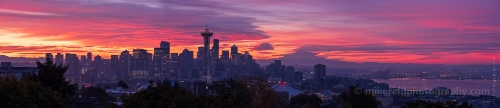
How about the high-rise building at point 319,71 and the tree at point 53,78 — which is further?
the high-rise building at point 319,71

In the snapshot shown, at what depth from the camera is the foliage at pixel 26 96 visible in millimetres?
20172

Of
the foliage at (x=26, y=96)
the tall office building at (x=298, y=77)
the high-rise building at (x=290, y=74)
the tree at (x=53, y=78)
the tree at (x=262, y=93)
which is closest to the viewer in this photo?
the foliage at (x=26, y=96)

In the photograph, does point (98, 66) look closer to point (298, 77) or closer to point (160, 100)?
point (298, 77)

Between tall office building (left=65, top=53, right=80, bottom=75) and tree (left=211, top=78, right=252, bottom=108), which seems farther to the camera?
tall office building (left=65, top=53, right=80, bottom=75)

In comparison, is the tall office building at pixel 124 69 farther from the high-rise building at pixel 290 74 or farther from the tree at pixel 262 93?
the tree at pixel 262 93

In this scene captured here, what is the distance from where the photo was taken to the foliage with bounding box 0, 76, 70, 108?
20.2 meters

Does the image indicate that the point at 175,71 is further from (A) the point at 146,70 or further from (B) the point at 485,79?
(B) the point at 485,79

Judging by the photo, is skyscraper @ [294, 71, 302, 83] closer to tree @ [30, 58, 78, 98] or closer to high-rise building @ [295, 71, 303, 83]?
high-rise building @ [295, 71, 303, 83]

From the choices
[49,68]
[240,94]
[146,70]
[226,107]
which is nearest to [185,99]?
[226,107]

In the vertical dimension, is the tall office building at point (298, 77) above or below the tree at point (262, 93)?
below

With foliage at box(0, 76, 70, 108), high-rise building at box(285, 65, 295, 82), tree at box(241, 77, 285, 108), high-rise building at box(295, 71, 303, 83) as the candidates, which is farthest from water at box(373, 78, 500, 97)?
foliage at box(0, 76, 70, 108)

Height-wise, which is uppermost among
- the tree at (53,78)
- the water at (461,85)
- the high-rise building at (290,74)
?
the tree at (53,78)

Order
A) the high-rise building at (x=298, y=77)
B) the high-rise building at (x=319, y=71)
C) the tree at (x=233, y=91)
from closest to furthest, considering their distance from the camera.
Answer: the tree at (x=233, y=91), the high-rise building at (x=319, y=71), the high-rise building at (x=298, y=77)

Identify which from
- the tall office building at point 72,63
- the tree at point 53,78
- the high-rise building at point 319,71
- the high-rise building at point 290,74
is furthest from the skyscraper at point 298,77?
the tree at point 53,78
